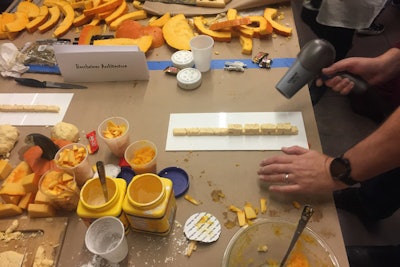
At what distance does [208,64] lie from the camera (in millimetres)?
1457

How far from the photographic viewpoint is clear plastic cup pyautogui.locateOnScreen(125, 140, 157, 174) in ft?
3.36

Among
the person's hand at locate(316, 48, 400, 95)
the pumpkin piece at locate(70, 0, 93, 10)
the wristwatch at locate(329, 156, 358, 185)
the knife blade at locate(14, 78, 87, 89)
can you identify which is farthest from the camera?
the pumpkin piece at locate(70, 0, 93, 10)

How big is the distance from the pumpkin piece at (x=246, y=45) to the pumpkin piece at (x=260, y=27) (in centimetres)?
6

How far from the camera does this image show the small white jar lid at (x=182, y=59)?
1.47 metres

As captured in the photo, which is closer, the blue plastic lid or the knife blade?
the blue plastic lid

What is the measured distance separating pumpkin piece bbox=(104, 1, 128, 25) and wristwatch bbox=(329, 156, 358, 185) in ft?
4.52

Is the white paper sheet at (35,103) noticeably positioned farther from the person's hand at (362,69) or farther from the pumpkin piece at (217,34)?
the person's hand at (362,69)

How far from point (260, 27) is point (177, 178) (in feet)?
3.08

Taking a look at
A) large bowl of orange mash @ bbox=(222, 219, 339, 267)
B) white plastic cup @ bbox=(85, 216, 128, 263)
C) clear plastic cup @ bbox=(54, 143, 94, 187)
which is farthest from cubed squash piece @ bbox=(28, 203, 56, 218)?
large bowl of orange mash @ bbox=(222, 219, 339, 267)

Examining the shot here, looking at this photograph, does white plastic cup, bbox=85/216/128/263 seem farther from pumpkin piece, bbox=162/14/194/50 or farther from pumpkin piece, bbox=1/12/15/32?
pumpkin piece, bbox=1/12/15/32

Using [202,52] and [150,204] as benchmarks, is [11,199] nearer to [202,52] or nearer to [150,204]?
[150,204]

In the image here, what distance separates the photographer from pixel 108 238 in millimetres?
880

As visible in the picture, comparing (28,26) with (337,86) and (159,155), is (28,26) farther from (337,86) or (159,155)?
(337,86)

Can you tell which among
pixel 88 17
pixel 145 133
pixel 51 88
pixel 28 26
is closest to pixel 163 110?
pixel 145 133
